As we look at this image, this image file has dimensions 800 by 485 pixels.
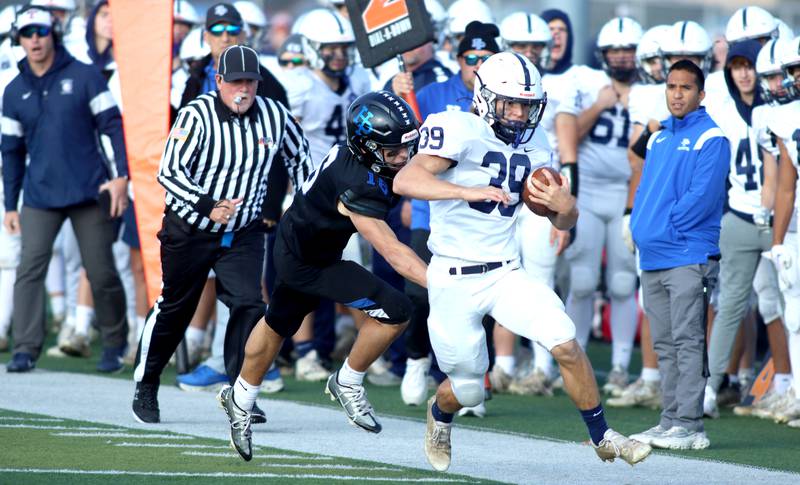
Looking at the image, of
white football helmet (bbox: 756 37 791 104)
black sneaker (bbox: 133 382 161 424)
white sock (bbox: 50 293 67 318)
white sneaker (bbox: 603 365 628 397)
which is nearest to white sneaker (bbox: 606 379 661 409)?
white sneaker (bbox: 603 365 628 397)

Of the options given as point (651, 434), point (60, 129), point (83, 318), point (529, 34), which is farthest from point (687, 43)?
point (83, 318)

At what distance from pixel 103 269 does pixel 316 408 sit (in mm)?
1958

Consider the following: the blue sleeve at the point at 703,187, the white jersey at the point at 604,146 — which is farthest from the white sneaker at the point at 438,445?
the white jersey at the point at 604,146

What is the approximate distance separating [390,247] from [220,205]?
1188mm

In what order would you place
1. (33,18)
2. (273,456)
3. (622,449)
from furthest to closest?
(33,18), (273,456), (622,449)

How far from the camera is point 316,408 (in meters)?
7.36

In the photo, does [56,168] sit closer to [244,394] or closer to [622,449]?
[244,394]

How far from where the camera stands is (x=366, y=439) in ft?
20.8

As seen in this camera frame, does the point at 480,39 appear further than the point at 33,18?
No

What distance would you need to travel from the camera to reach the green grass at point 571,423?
20.4 ft

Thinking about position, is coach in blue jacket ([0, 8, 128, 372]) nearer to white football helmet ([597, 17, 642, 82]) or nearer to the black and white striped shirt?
the black and white striped shirt

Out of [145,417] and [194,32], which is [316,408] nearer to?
[145,417]

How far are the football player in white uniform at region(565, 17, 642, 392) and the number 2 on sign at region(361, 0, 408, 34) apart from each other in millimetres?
1345

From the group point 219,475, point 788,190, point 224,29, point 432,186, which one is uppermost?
point 224,29
